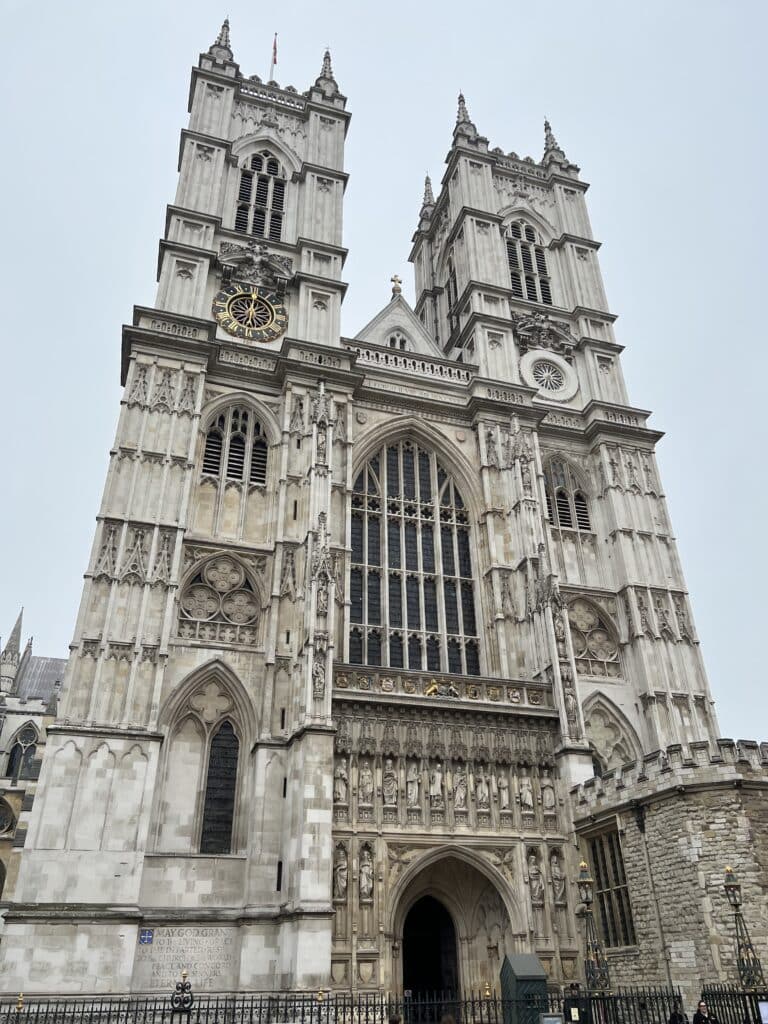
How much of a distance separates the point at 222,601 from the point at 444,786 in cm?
803

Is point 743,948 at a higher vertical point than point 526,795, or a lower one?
lower

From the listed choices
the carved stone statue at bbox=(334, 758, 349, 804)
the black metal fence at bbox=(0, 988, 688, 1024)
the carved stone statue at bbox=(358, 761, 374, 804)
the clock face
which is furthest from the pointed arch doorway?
the clock face

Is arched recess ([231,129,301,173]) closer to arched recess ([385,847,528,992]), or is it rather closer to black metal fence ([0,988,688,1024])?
arched recess ([385,847,528,992])

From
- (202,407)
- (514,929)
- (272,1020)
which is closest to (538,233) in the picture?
(202,407)

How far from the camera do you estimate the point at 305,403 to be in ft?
84.8

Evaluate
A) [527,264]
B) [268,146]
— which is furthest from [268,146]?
[527,264]

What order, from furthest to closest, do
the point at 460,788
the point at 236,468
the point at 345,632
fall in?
the point at 236,468, the point at 345,632, the point at 460,788

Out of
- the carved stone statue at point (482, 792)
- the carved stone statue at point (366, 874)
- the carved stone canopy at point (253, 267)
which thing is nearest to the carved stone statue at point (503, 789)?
the carved stone statue at point (482, 792)

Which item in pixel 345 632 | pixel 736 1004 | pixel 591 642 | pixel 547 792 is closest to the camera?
pixel 736 1004

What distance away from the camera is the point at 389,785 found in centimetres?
1897

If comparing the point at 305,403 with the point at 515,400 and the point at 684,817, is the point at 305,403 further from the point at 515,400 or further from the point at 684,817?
the point at 684,817

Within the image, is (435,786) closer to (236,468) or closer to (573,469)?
(236,468)

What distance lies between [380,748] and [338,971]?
15.8 feet

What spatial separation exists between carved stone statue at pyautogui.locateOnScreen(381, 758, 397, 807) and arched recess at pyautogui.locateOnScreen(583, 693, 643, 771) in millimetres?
7768
